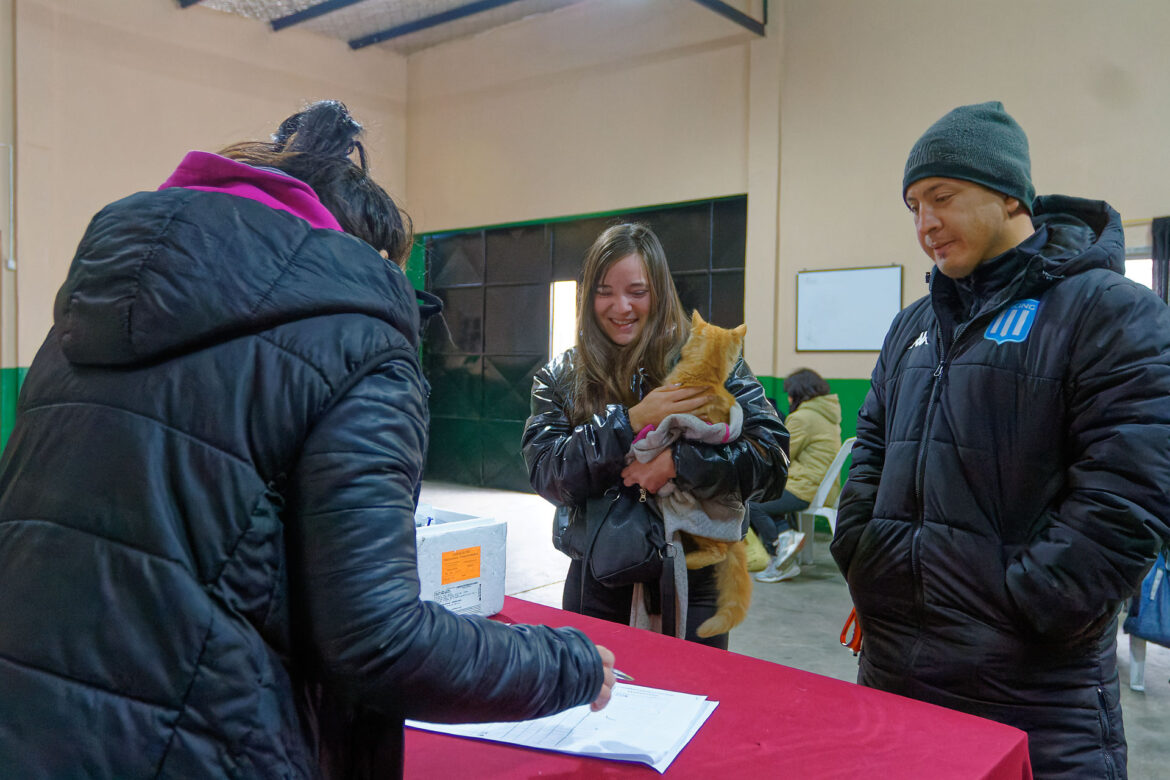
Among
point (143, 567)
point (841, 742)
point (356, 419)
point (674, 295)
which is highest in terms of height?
point (674, 295)

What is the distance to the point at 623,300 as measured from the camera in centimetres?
186

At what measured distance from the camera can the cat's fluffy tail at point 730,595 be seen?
1713mm

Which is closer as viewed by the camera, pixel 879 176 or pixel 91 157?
pixel 879 176

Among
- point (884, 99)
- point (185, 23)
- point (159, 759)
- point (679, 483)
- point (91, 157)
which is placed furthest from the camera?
point (185, 23)

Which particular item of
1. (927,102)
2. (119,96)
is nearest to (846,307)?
(927,102)

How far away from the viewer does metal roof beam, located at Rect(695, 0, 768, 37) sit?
5.68 metres

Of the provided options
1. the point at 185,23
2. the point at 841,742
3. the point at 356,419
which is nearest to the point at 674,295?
the point at 841,742

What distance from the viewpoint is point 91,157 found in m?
6.68

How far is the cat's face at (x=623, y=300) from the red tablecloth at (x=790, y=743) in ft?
2.79

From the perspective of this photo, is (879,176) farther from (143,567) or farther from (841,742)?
(143,567)

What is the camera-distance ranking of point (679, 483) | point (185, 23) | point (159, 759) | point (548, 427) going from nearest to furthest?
1. point (159, 759)
2. point (679, 483)
3. point (548, 427)
4. point (185, 23)

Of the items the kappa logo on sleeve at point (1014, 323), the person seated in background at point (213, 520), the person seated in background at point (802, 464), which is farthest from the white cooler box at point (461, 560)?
the person seated in background at point (802, 464)

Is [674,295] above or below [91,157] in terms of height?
below

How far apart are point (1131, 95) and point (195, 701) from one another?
238 inches
